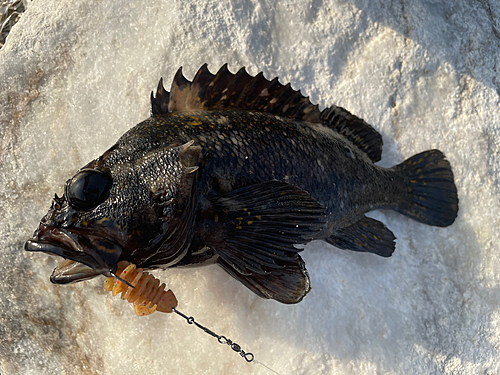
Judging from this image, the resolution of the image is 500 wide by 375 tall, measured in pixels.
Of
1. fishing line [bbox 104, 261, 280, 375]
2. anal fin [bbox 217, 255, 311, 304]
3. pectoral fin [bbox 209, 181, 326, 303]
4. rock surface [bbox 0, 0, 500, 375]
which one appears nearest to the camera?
fishing line [bbox 104, 261, 280, 375]

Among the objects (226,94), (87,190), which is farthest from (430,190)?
(87,190)

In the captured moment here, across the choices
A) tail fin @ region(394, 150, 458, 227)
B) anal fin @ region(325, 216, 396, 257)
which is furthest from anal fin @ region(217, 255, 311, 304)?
tail fin @ region(394, 150, 458, 227)

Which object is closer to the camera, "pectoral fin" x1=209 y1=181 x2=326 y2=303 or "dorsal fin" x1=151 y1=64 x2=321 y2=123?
"pectoral fin" x1=209 y1=181 x2=326 y2=303

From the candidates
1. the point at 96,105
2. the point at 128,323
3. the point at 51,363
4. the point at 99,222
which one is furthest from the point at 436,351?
the point at 96,105

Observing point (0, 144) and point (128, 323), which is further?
point (0, 144)

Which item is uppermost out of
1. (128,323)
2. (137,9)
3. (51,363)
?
(137,9)

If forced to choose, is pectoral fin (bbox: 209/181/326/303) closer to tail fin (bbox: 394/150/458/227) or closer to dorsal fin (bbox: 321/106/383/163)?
dorsal fin (bbox: 321/106/383/163)

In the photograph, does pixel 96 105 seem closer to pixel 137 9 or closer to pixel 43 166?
pixel 43 166

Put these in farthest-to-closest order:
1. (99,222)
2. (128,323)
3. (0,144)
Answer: (0,144) → (128,323) → (99,222)
